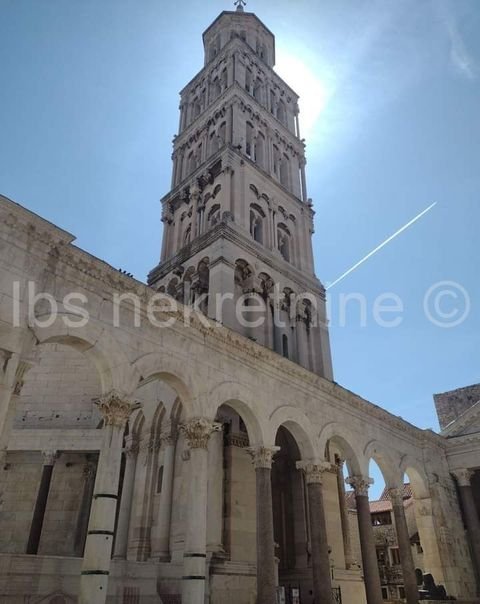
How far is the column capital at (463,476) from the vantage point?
23016 millimetres

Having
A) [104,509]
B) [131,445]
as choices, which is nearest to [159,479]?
[131,445]

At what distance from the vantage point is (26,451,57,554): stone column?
635 inches

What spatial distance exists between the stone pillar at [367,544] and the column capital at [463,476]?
793 cm

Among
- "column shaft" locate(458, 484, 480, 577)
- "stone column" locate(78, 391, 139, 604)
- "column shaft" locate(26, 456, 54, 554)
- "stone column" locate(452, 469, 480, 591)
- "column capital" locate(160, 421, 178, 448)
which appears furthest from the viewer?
"stone column" locate(452, 469, 480, 591)

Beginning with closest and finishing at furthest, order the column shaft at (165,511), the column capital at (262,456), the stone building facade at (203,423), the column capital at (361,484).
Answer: the stone building facade at (203,423)
the column capital at (262,456)
the column shaft at (165,511)
the column capital at (361,484)

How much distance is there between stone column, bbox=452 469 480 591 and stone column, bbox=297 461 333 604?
9.94 m

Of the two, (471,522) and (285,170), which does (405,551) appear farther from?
(285,170)

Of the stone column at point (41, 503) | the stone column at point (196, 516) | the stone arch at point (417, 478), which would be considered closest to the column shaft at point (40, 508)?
the stone column at point (41, 503)

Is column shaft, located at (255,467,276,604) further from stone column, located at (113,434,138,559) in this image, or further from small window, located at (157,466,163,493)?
stone column, located at (113,434,138,559)

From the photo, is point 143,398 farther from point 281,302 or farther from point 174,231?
point 174,231

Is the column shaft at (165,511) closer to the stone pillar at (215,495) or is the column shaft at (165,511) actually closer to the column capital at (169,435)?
the column capital at (169,435)

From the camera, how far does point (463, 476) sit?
76.1ft

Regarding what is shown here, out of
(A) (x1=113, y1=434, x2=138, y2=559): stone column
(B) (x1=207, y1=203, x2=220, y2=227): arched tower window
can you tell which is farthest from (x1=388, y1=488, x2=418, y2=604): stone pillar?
(B) (x1=207, y1=203, x2=220, y2=227): arched tower window

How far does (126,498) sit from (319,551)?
269 inches
